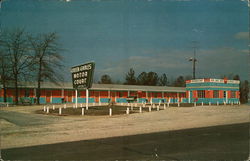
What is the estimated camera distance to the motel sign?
2861cm

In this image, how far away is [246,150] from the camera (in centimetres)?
923

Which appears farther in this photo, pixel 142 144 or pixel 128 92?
pixel 128 92

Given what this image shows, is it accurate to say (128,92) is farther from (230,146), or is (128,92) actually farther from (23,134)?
(230,146)

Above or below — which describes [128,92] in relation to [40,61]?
below

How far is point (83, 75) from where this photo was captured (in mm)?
29797

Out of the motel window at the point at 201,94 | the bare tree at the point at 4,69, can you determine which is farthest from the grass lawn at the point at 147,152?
the motel window at the point at 201,94

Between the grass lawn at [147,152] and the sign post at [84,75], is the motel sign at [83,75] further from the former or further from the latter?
the grass lawn at [147,152]

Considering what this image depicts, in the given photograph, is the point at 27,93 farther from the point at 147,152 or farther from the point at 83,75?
the point at 147,152

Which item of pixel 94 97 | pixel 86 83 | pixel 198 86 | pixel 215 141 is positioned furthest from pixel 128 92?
pixel 215 141

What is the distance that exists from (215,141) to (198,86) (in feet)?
138

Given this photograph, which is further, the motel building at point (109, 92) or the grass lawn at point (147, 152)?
the motel building at point (109, 92)

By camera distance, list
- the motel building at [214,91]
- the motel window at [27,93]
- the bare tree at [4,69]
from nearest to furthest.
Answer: the bare tree at [4,69], the motel window at [27,93], the motel building at [214,91]

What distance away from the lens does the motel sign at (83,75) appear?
2861 centimetres

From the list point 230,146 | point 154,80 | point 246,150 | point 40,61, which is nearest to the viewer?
point 246,150
